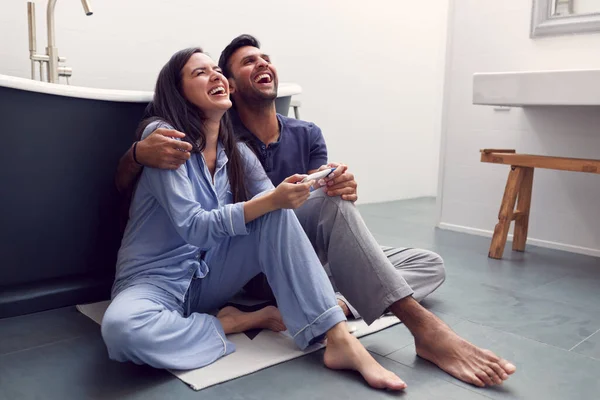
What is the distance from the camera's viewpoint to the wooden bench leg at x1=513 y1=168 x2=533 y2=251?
2.80 metres

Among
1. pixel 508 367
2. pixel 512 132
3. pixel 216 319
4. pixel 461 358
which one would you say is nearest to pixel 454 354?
pixel 461 358

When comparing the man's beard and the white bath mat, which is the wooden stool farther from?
the man's beard

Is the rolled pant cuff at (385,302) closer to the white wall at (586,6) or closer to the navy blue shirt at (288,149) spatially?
the navy blue shirt at (288,149)

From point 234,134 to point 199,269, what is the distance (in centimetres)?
45

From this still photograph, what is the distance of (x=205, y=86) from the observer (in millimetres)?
1605

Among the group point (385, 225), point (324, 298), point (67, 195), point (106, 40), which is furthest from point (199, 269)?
point (385, 225)

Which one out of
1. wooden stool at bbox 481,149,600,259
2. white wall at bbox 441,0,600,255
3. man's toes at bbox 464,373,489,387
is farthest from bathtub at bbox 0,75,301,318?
white wall at bbox 441,0,600,255

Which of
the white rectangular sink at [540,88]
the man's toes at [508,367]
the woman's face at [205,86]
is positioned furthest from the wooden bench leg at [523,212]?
the woman's face at [205,86]

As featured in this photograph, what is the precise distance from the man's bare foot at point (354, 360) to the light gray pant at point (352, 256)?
12 centimetres

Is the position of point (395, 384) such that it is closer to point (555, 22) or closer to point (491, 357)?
point (491, 357)

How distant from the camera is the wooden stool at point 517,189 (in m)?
2.56

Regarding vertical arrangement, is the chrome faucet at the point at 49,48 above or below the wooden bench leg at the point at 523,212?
above

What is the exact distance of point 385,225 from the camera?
343cm

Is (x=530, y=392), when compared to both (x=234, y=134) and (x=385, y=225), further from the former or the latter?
(x=385, y=225)
